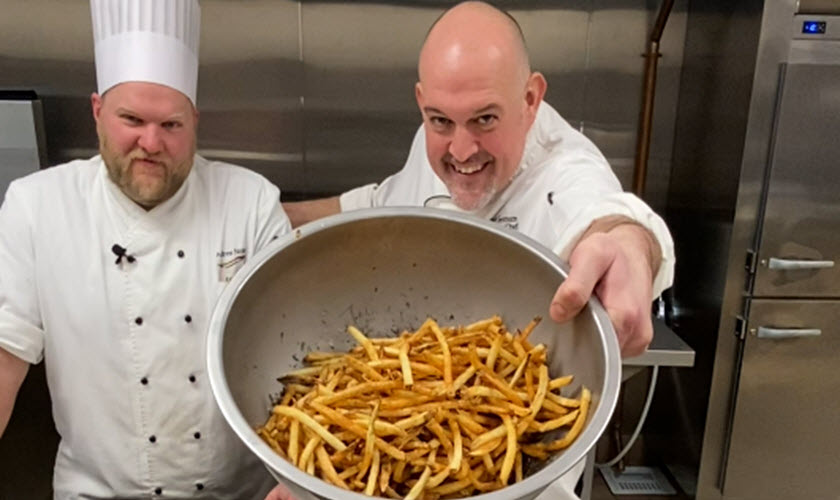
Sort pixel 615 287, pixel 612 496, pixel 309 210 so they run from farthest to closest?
pixel 612 496 < pixel 309 210 < pixel 615 287

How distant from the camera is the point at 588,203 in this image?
1.19 m

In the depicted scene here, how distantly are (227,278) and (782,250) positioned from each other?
176cm

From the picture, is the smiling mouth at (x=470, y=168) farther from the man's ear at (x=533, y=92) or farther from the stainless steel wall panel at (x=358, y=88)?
the stainless steel wall panel at (x=358, y=88)

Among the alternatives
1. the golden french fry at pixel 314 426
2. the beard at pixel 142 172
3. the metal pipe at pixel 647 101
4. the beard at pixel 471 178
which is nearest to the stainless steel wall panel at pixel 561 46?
the metal pipe at pixel 647 101

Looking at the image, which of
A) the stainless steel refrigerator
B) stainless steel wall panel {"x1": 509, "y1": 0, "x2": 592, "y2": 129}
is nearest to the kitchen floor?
the stainless steel refrigerator

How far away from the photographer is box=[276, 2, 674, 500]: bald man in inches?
36.1

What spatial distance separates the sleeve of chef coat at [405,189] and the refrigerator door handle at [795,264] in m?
1.24

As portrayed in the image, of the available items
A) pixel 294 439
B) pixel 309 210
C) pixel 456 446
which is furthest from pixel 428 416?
pixel 309 210

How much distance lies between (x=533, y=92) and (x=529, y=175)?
16 cm

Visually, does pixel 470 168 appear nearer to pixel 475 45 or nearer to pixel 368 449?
pixel 475 45

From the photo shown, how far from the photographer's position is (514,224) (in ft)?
4.54

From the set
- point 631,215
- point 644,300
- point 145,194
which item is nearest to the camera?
point 644,300

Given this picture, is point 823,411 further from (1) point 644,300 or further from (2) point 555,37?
(1) point 644,300

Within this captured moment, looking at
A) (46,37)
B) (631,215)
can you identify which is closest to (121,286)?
(631,215)
